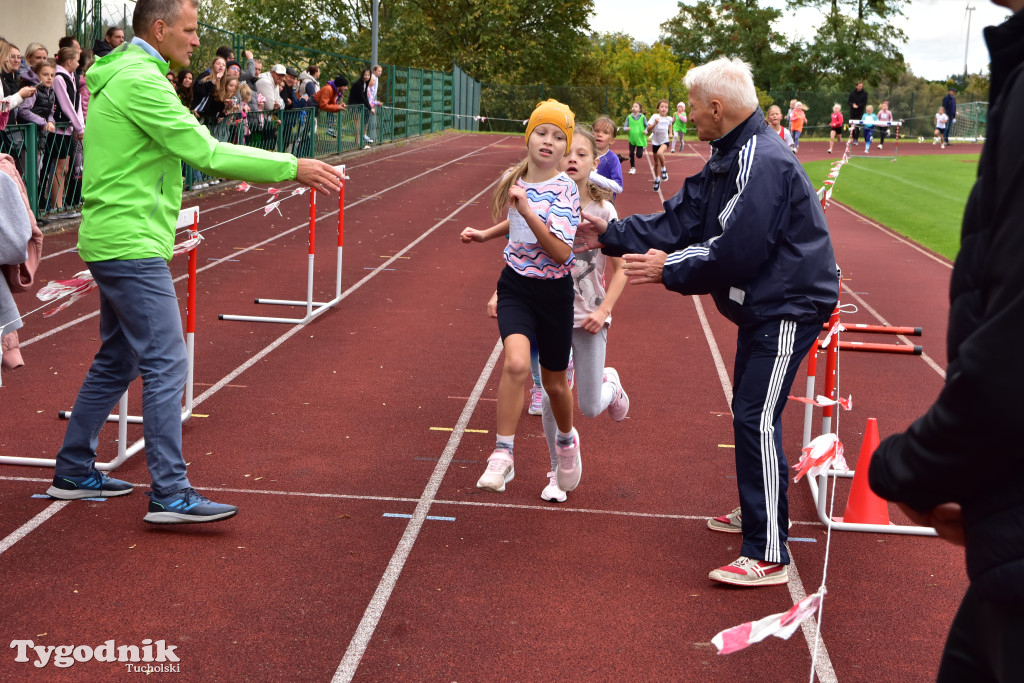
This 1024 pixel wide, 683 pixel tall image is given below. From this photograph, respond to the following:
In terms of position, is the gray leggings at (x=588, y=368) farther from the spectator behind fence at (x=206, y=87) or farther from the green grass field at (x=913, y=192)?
the spectator behind fence at (x=206, y=87)

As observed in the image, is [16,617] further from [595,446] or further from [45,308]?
[45,308]

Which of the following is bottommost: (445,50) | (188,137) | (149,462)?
(149,462)

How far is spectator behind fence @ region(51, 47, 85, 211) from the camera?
13.3 metres

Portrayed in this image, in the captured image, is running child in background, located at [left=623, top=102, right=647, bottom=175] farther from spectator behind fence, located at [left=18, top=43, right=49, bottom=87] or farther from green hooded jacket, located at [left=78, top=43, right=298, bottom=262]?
green hooded jacket, located at [left=78, top=43, right=298, bottom=262]

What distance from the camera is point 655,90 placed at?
189 ft

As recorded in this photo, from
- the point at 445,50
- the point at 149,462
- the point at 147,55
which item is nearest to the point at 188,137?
the point at 147,55

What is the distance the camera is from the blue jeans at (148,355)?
15.3ft

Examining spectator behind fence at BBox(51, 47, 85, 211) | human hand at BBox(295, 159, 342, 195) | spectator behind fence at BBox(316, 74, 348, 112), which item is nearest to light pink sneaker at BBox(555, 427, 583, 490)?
human hand at BBox(295, 159, 342, 195)

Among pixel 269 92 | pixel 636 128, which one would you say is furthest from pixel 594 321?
pixel 636 128

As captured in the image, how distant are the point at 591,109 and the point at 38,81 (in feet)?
151

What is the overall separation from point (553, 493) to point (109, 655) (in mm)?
2336

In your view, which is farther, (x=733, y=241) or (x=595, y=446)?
(x=595, y=446)

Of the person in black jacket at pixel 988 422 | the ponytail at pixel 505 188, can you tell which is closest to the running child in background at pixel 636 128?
the ponytail at pixel 505 188

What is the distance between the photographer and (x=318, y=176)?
458 cm
